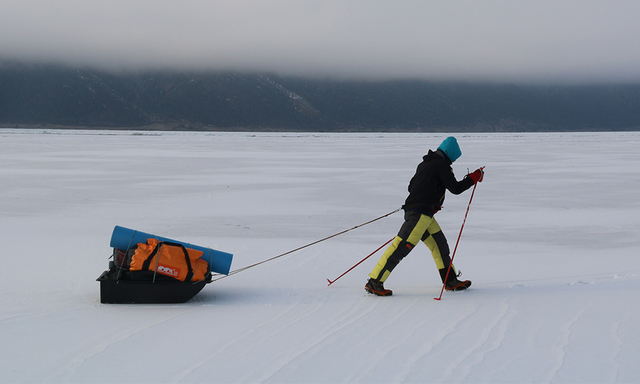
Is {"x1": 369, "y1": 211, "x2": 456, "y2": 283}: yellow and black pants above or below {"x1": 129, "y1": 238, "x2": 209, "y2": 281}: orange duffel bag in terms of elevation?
above

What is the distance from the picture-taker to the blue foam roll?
5043 millimetres

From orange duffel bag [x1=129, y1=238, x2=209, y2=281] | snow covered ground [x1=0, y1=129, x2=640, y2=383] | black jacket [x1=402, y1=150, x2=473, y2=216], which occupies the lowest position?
snow covered ground [x1=0, y1=129, x2=640, y2=383]

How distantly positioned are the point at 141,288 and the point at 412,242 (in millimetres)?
2367

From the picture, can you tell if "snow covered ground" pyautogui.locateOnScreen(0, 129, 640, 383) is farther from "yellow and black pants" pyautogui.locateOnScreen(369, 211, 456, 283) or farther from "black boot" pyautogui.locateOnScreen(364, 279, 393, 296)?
"yellow and black pants" pyautogui.locateOnScreen(369, 211, 456, 283)

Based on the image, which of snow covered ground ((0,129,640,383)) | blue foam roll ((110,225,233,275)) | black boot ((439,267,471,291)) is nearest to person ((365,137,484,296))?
black boot ((439,267,471,291))

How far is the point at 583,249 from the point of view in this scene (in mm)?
7562

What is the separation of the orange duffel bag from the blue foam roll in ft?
0.40

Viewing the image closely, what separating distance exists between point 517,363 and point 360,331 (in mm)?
1128

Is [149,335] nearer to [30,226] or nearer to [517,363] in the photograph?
[517,363]

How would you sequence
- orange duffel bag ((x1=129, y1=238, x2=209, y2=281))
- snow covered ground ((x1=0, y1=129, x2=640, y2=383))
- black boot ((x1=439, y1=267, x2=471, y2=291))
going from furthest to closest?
black boot ((x1=439, y1=267, x2=471, y2=291)) → orange duffel bag ((x1=129, y1=238, x2=209, y2=281)) → snow covered ground ((x1=0, y1=129, x2=640, y2=383))

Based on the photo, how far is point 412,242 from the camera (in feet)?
17.1

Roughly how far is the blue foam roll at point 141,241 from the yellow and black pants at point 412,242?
1.36 m

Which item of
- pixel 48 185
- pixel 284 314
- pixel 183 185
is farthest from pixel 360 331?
pixel 48 185

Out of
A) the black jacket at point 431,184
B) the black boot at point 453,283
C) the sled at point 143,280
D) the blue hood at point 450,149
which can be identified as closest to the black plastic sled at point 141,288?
the sled at point 143,280
